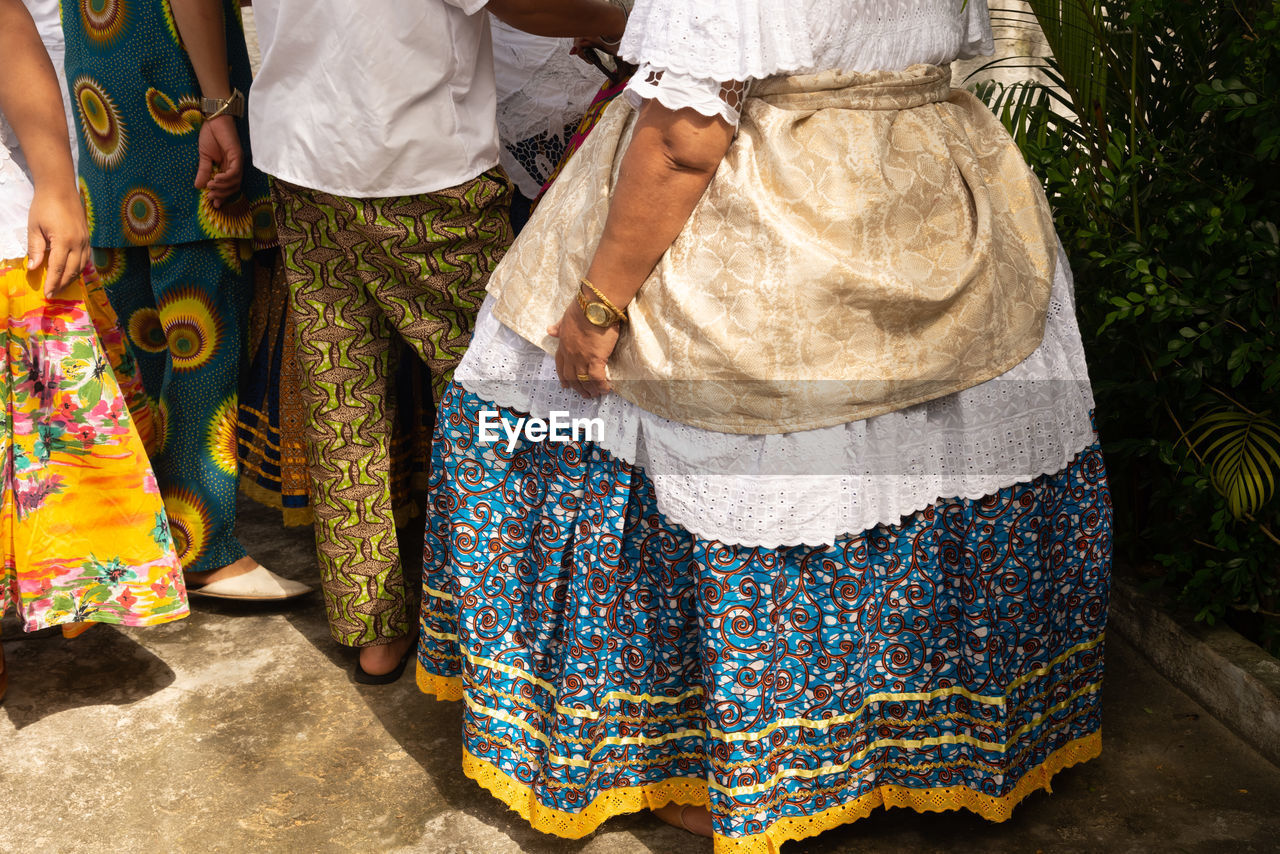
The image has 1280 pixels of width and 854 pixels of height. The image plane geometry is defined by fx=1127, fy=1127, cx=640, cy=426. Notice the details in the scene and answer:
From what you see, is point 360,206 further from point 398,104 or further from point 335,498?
point 335,498

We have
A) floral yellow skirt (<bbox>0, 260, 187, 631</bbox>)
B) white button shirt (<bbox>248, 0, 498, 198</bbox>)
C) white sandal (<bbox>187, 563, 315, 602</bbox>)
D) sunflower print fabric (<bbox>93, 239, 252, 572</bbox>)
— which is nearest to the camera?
white button shirt (<bbox>248, 0, 498, 198</bbox>)

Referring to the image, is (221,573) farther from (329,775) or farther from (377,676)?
(329,775)

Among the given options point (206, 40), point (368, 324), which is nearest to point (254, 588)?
point (368, 324)

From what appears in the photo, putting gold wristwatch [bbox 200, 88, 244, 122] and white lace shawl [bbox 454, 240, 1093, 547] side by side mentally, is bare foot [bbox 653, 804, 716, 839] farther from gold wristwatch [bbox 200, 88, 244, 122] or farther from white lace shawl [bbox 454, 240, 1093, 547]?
gold wristwatch [bbox 200, 88, 244, 122]

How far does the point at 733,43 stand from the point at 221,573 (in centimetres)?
197

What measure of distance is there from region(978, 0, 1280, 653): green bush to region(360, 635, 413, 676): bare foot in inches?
A: 65.9

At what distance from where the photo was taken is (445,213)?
2.14 m

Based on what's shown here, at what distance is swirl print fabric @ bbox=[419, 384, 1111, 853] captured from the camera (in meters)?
1.84

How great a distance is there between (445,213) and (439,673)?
3.06 feet

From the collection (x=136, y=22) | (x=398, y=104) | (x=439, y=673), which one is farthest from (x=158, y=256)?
(x=439, y=673)

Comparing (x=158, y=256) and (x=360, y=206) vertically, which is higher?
(x=360, y=206)

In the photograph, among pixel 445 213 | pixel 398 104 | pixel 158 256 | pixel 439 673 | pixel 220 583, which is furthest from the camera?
pixel 220 583

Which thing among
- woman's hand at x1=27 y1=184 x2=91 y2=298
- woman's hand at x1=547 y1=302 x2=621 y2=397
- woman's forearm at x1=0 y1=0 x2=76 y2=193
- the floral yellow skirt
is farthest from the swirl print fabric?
woman's forearm at x1=0 y1=0 x2=76 y2=193

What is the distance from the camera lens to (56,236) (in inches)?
88.4
